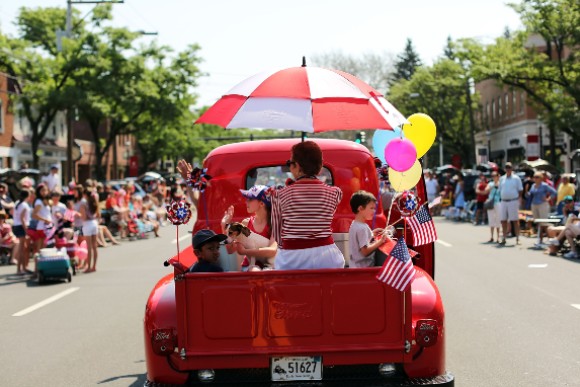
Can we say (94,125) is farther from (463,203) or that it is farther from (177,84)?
(463,203)

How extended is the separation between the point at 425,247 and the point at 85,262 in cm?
1103

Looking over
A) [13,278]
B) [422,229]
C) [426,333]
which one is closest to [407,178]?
[422,229]

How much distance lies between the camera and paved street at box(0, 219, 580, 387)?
312 inches

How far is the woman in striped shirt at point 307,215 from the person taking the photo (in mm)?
5707

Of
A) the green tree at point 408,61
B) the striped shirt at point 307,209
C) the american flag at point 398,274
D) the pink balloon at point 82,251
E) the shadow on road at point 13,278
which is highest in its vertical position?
the green tree at point 408,61

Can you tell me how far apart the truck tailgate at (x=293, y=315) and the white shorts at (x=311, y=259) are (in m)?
0.37

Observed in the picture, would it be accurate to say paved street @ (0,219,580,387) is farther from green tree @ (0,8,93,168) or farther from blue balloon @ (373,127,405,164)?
green tree @ (0,8,93,168)

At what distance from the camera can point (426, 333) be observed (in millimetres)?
5559

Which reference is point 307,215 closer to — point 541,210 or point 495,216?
point 495,216

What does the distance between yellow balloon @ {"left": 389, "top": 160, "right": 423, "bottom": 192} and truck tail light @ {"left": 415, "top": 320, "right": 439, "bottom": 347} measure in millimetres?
2067

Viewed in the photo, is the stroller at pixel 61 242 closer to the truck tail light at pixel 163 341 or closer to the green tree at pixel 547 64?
the truck tail light at pixel 163 341

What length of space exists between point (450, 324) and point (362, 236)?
4391 mm

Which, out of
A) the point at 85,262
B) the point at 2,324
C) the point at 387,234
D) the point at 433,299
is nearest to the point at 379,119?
the point at 387,234

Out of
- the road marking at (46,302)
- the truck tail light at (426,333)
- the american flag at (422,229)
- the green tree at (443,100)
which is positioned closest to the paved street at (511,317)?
the american flag at (422,229)
